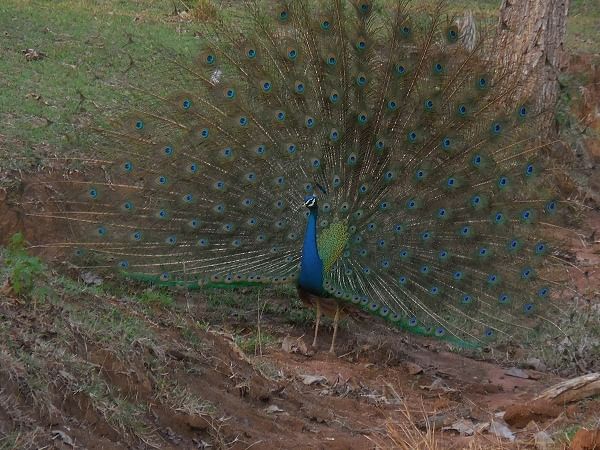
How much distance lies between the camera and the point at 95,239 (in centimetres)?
755

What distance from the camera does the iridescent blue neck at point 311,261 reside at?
762 cm

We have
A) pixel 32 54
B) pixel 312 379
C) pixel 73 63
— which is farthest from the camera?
pixel 73 63

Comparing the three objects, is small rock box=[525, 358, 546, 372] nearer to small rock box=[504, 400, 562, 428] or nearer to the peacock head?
small rock box=[504, 400, 562, 428]

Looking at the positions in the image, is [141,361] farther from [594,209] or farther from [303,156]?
[594,209]

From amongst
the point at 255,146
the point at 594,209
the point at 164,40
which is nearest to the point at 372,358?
the point at 255,146

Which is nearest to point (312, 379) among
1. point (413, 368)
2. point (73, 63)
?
point (413, 368)

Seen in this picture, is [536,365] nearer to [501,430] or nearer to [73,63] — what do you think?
[501,430]

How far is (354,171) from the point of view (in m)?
8.13

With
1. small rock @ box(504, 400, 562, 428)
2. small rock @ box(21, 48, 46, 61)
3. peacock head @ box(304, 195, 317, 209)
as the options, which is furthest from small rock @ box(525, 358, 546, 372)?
small rock @ box(21, 48, 46, 61)

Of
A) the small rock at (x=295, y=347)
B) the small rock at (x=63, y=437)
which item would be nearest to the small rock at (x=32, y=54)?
the small rock at (x=295, y=347)

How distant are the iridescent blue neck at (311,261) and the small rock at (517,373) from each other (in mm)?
1809

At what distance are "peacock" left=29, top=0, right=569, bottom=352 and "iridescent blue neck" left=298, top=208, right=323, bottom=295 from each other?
4cm

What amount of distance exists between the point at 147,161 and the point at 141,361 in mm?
2794

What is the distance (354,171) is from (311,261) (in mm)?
970
